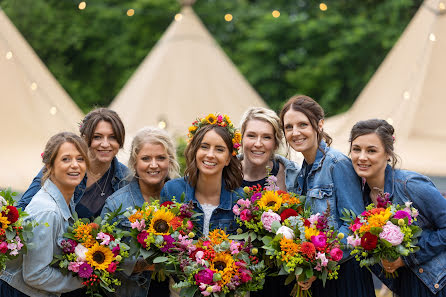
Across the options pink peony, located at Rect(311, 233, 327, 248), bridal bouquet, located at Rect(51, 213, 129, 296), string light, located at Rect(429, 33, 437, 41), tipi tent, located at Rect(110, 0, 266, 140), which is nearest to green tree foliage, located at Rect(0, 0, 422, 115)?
tipi tent, located at Rect(110, 0, 266, 140)

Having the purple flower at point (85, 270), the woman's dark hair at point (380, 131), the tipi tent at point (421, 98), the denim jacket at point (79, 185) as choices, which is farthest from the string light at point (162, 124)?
the purple flower at point (85, 270)

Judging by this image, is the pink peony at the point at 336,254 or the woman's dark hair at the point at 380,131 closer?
the pink peony at the point at 336,254

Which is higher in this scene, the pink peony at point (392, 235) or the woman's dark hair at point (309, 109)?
the woman's dark hair at point (309, 109)

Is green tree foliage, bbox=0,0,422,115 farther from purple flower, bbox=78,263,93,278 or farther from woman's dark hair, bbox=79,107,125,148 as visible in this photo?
purple flower, bbox=78,263,93,278

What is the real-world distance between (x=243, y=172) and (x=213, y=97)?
607 cm

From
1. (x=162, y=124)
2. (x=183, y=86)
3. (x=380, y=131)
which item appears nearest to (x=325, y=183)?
(x=380, y=131)

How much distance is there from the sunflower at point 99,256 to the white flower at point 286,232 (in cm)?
106

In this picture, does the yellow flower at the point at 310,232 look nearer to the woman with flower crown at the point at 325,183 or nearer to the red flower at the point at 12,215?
the woman with flower crown at the point at 325,183

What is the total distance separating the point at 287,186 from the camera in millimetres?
4922

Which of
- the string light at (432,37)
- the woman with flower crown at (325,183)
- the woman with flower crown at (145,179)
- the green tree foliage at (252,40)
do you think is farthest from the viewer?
the green tree foliage at (252,40)

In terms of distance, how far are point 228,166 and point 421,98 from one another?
149 inches

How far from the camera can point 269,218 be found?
13.9 feet

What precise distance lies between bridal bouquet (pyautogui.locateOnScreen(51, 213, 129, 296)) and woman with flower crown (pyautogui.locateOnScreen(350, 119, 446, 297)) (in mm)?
1633

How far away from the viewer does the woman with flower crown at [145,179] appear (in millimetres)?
4582
